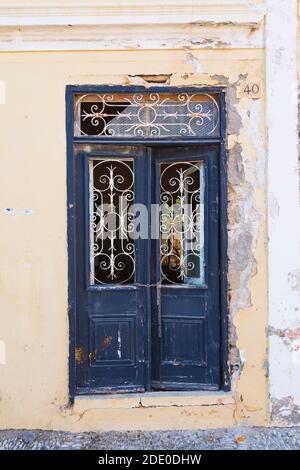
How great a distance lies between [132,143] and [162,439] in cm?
256

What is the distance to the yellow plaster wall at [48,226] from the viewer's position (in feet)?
15.7

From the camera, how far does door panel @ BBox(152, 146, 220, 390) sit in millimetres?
4945

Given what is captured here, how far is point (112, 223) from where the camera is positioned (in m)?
4.96

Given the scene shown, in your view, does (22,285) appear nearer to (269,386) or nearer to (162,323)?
(162,323)

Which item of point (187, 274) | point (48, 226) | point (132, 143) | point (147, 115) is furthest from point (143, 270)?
point (147, 115)

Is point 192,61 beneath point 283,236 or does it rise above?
above

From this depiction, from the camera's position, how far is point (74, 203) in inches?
191

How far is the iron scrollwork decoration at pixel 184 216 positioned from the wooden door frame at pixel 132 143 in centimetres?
21

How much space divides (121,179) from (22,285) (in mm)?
1284

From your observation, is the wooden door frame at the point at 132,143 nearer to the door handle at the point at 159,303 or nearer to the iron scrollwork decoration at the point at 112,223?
the iron scrollwork decoration at the point at 112,223

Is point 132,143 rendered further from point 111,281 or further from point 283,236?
point 283,236

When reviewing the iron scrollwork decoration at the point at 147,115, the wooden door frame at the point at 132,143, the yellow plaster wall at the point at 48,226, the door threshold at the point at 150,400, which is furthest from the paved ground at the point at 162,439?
the iron scrollwork decoration at the point at 147,115
